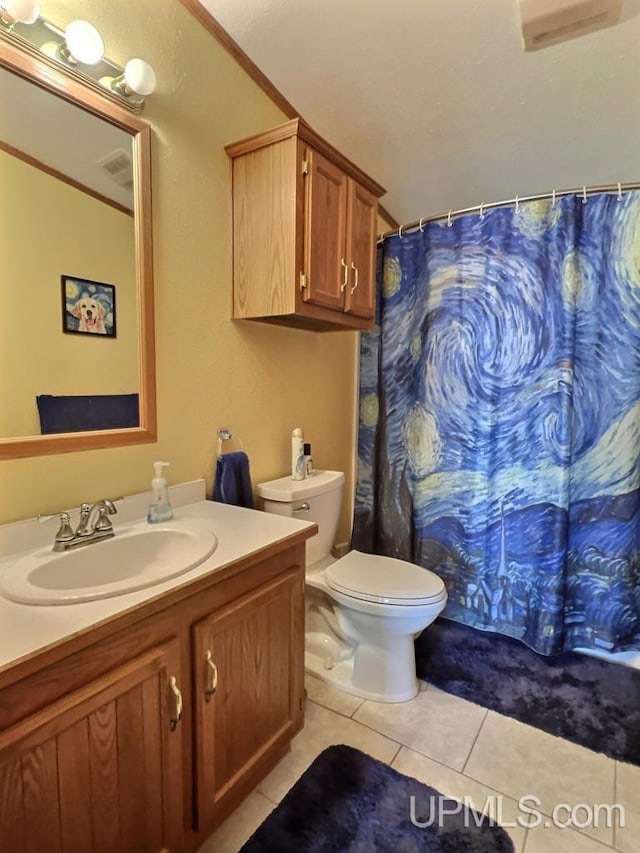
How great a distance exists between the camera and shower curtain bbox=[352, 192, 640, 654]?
181cm

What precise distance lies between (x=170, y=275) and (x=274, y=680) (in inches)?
50.4

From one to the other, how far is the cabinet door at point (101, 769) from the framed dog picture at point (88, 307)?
87 centimetres

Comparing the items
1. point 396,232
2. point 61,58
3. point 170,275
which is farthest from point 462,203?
point 61,58

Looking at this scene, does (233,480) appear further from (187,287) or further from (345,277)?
(345,277)

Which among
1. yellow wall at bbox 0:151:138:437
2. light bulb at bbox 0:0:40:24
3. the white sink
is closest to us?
the white sink

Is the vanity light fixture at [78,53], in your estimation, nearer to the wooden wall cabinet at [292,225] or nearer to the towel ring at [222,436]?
the wooden wall cabinet at [292,225]

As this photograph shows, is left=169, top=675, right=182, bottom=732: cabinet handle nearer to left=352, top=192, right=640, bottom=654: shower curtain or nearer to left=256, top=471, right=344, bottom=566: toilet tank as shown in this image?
left=256, top=471, right=344, bottom=566: toilet tank

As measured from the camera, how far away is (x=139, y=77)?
126cm

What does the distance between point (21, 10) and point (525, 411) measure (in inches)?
79.2

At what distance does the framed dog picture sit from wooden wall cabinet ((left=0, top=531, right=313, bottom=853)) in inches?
30.6

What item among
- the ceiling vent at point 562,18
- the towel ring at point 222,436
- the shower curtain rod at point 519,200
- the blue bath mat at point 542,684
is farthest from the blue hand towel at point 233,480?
the ceiling vent at point 562,18

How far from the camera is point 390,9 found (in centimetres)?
146

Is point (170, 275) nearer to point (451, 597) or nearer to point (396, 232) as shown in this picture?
point (396, 232)

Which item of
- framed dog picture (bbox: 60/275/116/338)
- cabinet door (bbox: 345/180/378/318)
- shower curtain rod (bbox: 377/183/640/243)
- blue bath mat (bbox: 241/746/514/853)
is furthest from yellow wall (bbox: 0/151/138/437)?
shower curtain rod (bbox: 377/183/640/243)
